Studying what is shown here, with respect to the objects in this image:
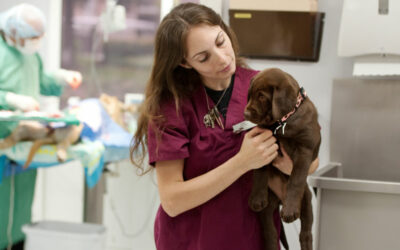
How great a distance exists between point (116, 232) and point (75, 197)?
0.33 meters

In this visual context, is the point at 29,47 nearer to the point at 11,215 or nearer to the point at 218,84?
the point at 11,215

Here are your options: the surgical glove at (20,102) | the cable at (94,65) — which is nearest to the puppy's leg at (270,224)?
the surgical glove at (20,102)

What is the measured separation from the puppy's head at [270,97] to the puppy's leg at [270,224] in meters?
0.24

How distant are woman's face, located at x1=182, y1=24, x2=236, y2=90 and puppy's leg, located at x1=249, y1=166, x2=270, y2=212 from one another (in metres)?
0.25

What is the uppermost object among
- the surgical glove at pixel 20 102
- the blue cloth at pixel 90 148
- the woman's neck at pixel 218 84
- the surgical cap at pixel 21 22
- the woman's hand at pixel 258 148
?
the surgical cap at pixel 21 22

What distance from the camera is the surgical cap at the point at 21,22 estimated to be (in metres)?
2.12

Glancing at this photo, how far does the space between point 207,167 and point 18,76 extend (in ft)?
4.49

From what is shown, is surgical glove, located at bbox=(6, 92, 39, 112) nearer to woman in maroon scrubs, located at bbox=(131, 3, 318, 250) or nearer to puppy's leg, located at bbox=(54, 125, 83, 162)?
puppy's leg, located at bbox=(54, 125, 83, 162)

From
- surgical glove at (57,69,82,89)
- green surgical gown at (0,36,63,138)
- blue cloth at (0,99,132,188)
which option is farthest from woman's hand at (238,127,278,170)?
surgical glove at (57,69,82,89)

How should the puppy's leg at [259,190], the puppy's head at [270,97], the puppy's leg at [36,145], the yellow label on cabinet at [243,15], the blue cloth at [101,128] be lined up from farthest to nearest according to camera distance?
the blue cloth at [101,128]
the puppy's leg at [36,145]
the yellow label on cabinet at [243,15]
the puppy's leg at [259,190]
the puppy's head at [270,97]

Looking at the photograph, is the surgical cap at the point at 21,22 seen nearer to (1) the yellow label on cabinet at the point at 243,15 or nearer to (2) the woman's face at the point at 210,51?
(1) the yellow label on cabinet at the point at 243,15

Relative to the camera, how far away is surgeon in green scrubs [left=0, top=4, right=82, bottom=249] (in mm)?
2111

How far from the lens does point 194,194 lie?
3.63 feet

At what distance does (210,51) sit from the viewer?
3.59 ft
